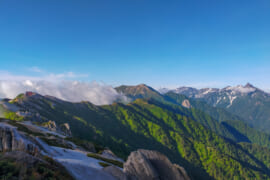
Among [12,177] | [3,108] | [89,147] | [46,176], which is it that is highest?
[12,177]

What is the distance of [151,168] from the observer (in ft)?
102

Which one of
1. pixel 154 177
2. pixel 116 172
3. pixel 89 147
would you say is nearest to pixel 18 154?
pixel 116 172

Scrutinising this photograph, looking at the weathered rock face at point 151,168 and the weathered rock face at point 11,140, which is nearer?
the weathered rock face at point 151,168

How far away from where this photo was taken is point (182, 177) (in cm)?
3203

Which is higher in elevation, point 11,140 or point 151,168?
point 11,140

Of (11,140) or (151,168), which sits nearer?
(151,168)

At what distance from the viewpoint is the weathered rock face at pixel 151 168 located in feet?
97.3

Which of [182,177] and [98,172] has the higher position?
[98,172]

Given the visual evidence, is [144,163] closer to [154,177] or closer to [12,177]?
[154,177]

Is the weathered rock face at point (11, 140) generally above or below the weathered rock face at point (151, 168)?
above

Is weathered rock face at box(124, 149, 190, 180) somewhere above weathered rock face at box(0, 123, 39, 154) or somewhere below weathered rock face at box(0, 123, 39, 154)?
below

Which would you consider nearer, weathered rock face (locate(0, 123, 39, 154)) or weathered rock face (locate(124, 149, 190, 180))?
weathered rock face (locate(124, 149, 190, 180))

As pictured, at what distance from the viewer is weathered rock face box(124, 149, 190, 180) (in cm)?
2967

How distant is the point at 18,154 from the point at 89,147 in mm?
73147
